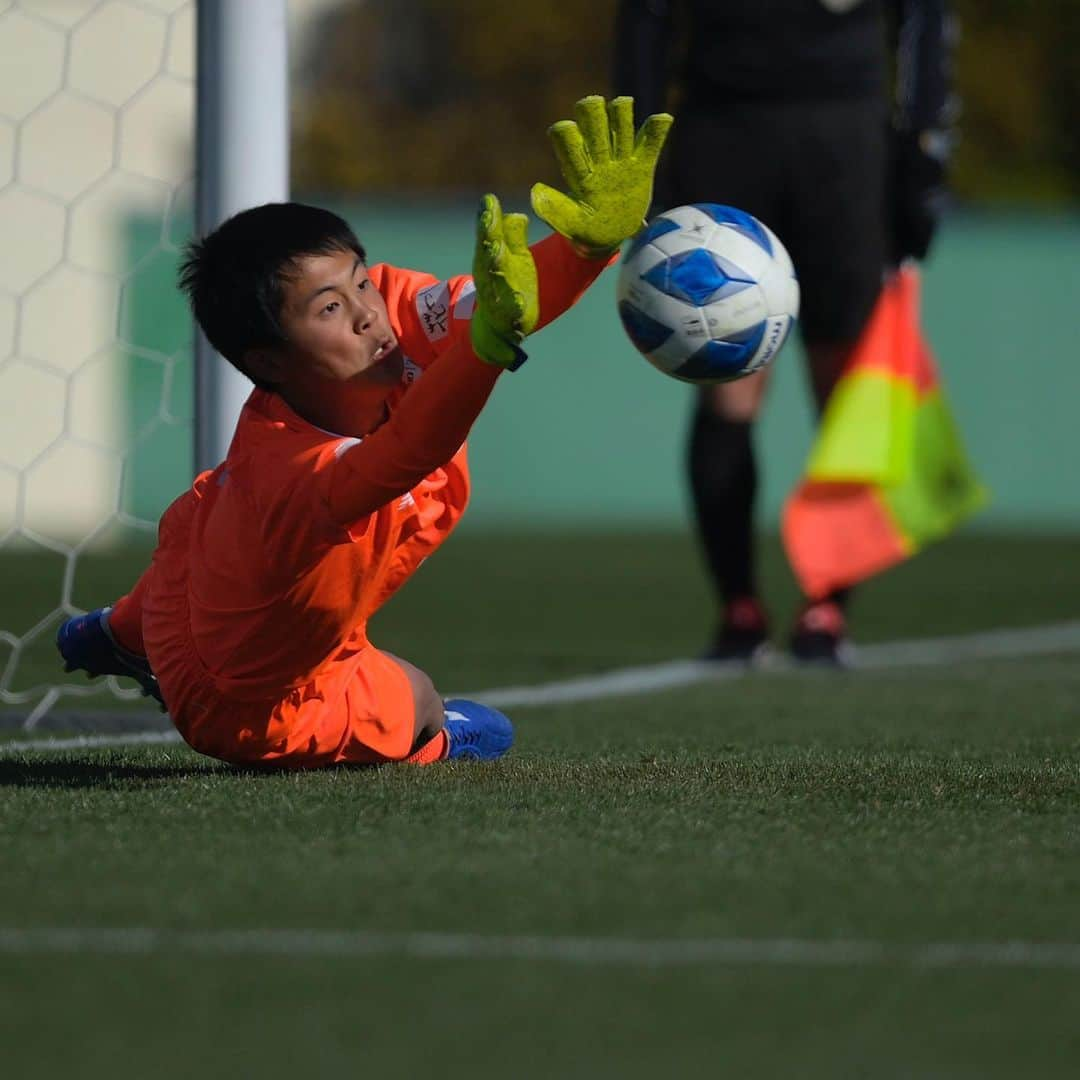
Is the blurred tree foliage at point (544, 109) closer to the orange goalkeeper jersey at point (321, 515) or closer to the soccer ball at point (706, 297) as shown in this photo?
the soccer ball at point (706, 297)

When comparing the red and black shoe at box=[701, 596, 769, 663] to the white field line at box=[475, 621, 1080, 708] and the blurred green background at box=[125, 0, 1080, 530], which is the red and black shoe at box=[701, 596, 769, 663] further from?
the blurred green background at box=[125, 0, 1080, 530]

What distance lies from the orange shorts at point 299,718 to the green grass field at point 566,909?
0.05 metres

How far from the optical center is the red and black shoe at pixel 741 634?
19.0 feet

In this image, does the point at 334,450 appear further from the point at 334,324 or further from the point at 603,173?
the point at 603,173

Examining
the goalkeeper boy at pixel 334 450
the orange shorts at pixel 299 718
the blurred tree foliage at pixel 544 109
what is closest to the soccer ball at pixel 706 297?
the goalkeeper boy at pixel 334 450

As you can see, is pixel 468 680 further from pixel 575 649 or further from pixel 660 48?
pixel 660 48

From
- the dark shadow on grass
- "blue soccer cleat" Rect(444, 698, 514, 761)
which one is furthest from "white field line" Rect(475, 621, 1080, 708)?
the dark shadow on grass

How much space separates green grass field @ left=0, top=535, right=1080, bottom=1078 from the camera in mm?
1923

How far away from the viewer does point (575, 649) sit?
6.43 meters

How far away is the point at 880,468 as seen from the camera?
645cm

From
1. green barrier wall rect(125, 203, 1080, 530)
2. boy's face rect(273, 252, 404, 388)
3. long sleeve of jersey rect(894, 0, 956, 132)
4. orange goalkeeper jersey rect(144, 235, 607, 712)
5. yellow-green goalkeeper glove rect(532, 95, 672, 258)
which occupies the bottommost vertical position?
green barrier wall rect(125, 203, 1080, 530)

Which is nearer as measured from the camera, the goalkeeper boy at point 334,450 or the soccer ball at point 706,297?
the goalkeeper boy at point 334,450

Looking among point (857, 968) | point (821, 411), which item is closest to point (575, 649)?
point (821, 411)

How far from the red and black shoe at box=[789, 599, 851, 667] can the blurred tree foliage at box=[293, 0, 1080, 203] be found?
1635 cm
